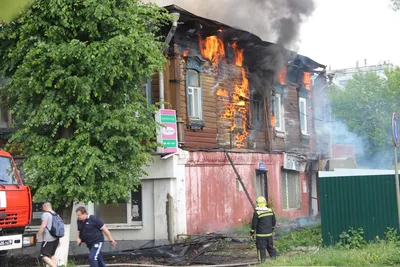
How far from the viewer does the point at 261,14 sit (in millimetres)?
21641

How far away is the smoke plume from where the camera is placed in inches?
826

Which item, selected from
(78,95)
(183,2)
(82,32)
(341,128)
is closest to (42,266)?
(78,95)

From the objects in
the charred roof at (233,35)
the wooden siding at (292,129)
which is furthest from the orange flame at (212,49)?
the wooden siding at (292,129)

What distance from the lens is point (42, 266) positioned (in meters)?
14.0

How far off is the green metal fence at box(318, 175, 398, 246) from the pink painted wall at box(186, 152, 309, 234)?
19.1 ft

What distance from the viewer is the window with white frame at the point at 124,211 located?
59.1 feet

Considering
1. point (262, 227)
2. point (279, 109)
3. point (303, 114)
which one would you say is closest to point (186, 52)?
point (279, 109)

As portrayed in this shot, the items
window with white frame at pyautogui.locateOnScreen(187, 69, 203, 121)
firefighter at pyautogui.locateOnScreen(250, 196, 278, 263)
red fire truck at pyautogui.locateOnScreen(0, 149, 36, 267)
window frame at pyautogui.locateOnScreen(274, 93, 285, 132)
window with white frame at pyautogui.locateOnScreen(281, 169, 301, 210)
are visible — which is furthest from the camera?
window frame at pyautogui.locateOnScreen(274, 93, 285, 132)

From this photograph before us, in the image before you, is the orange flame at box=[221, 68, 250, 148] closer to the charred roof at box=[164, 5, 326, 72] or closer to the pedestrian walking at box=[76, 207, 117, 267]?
the charred roof at box=[164, 5, 326, 72]

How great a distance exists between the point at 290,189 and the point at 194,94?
302 inches

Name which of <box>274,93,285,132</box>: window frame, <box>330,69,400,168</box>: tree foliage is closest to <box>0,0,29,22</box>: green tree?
<box>274,93,285,132</box>: window frame

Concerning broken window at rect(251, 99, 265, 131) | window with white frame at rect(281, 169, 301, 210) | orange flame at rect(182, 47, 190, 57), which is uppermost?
orange flame at rect(182, 47, 190, 57)

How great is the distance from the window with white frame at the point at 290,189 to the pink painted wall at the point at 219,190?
3.70ft

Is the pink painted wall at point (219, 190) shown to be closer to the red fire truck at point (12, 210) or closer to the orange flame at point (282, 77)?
the orange flame at point (282, 77)
